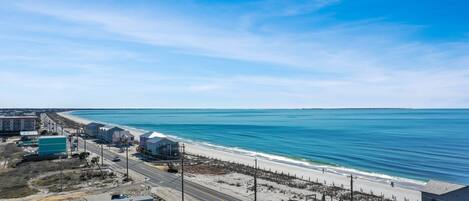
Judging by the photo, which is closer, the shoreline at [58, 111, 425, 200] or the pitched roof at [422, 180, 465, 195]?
the pitched roof at [422, 180, 465, 195]

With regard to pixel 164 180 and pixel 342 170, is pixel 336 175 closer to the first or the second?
pixel 342 170

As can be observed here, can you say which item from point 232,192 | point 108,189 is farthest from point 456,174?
point 108,189

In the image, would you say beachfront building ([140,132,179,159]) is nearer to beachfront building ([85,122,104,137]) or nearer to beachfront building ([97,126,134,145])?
beachfront building ([97,126,134,145])

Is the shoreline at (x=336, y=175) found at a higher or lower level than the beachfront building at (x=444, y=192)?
lower

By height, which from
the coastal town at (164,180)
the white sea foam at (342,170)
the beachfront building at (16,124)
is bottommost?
the white sea foam at (342,170)

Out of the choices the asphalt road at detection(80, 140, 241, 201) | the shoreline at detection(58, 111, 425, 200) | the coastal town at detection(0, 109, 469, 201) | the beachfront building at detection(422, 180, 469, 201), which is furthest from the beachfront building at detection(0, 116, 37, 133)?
the beachfront building at detection(422, 180, 469, 201)

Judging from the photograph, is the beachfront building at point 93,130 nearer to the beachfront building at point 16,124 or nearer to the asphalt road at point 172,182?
the beachfront building at point 16,124

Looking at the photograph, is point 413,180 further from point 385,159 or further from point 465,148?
point 465,148

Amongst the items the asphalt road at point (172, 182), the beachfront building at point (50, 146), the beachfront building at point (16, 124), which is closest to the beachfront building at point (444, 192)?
the asphalt road at point (172, 182)
